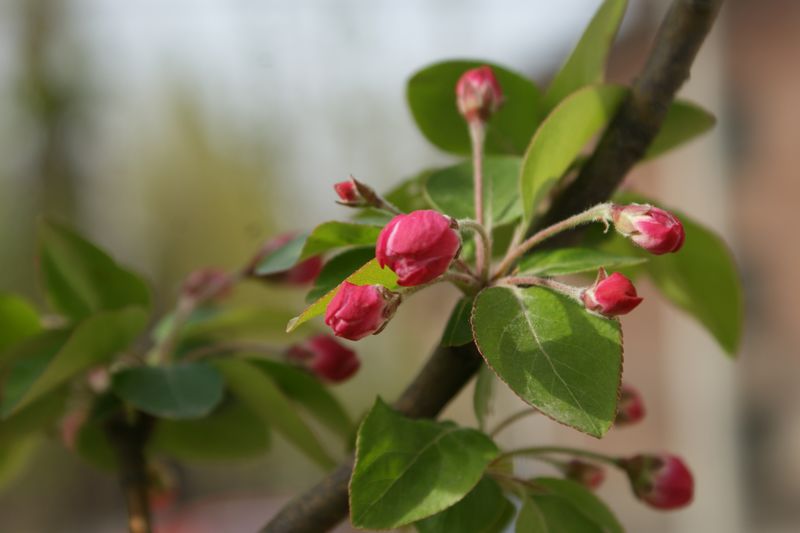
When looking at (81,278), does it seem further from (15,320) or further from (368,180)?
(368,180)

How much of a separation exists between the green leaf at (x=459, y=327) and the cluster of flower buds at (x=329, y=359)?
5.2 inches

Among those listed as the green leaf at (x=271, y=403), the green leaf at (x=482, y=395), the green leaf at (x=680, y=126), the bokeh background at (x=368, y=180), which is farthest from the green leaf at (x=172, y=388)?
the bokeh background at (x=368, y=180)

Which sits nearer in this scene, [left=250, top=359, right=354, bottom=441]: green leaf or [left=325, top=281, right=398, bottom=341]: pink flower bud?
[left=325, top=281, right=398, bottom=341]: pink flower bud

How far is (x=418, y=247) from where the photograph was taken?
30 cm

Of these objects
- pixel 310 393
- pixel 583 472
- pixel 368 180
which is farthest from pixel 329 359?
pixel 368 180

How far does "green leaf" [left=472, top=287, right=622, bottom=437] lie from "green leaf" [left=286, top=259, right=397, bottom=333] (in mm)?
33

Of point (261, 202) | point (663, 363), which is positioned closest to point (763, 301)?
point (663, 363)

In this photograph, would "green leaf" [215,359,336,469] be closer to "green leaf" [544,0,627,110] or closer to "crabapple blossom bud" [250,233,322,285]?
"crabapple blossom bud" [250,233,322,285]

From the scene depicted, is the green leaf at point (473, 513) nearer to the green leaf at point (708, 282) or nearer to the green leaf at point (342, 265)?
the green leaf at point (342, 265)

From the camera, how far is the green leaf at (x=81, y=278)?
501 millimetres

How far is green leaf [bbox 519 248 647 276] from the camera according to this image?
0.35 metres

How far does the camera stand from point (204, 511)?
2367 millimetres

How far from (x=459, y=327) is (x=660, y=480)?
0.49 feet

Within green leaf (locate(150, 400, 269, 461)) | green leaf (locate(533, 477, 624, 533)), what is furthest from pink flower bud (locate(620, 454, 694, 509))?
green leaf (locate(150, 400, 269, 461))
